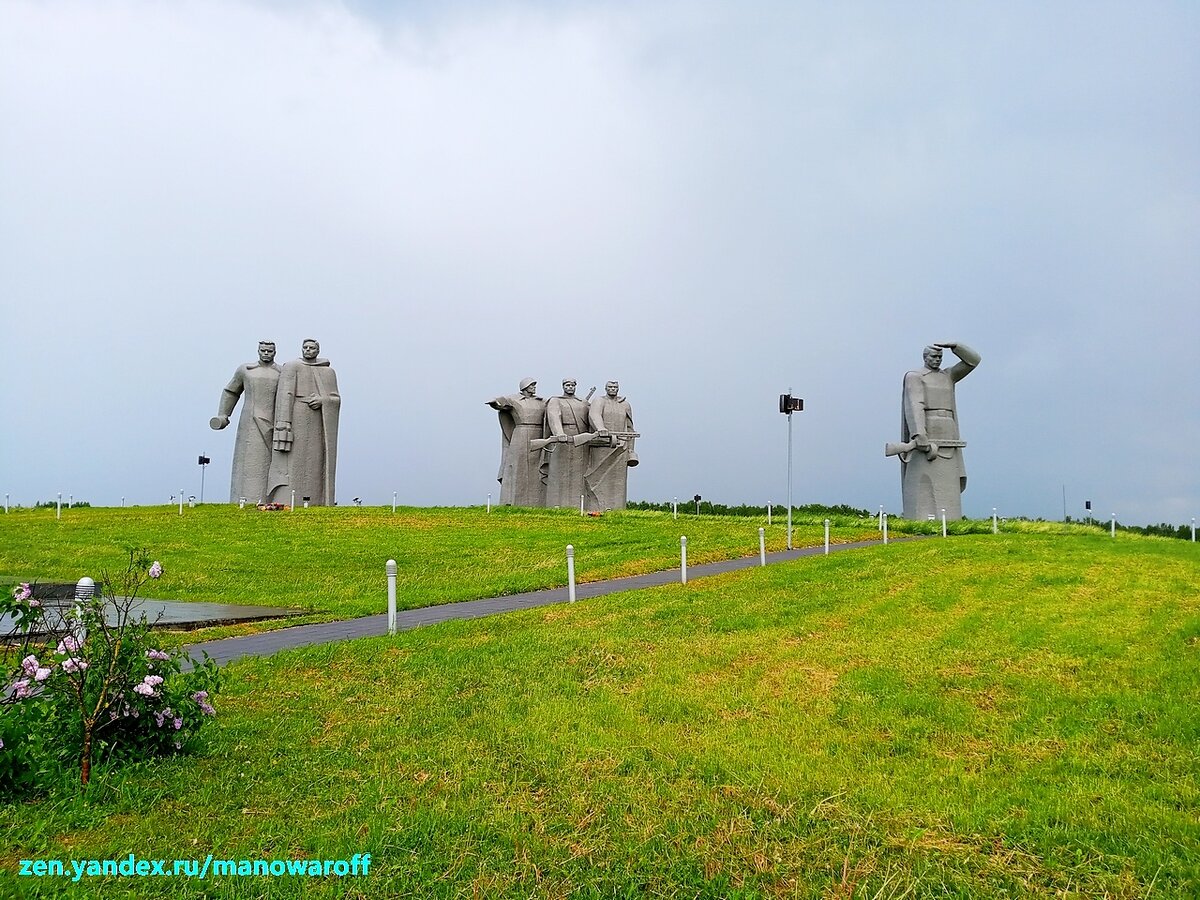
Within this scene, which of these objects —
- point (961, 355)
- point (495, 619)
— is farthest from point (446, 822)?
point (961, 355)

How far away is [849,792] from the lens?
19.1 ft

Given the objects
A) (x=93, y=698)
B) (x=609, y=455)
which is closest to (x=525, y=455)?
(x=609, y=455)

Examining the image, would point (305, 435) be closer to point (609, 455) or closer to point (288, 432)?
point (288, 432)

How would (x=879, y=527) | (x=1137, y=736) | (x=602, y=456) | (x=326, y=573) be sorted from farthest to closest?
(x=602, y=456) → (x=879, y=527) → (x=326, y=573) → (x=1137, y=736)

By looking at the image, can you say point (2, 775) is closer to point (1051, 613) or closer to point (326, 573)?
point (1051, 613)

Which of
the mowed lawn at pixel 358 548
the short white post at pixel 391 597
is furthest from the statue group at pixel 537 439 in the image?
the short white post at pixel 391 597

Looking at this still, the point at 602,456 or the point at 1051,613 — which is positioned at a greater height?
the point at 602,456

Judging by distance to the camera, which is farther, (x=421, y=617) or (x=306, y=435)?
(x=306, y=435)

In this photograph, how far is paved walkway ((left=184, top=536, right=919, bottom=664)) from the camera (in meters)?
11.6

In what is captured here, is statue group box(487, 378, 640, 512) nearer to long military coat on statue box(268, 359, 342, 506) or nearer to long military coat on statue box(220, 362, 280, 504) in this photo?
long military coat on statue box(268, 359, 342, 506)

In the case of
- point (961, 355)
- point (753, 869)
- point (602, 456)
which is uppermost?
point (961, 355)

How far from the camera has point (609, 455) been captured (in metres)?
42.1

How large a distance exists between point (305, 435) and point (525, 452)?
1027 centimetres

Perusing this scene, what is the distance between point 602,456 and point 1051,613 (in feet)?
103
